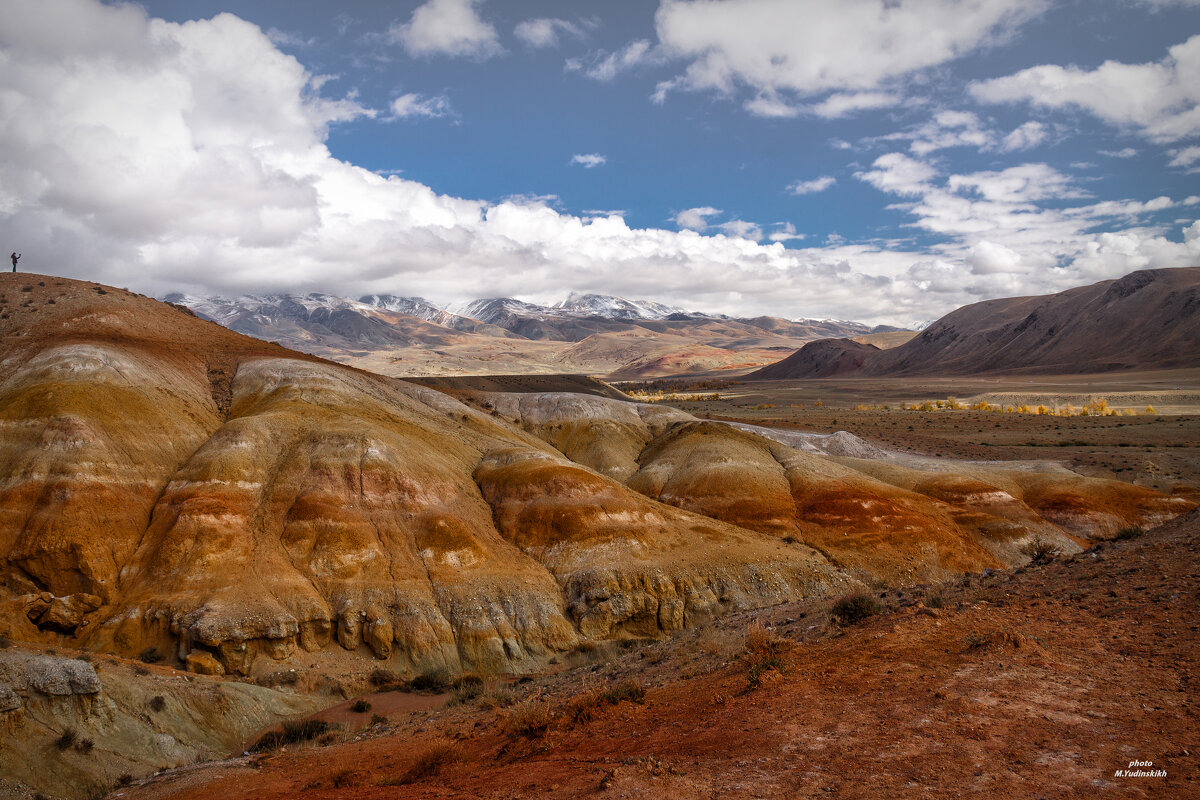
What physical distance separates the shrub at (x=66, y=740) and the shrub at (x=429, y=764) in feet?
42.1

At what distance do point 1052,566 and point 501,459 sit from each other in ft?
126

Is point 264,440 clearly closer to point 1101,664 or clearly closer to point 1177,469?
point 1101,664

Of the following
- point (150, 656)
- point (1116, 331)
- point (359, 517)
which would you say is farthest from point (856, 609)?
point (1116, 331)

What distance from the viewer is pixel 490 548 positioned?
39469 millimetres

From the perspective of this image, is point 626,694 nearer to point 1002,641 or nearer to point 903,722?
point 903,722

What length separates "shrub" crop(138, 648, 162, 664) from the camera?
90.6 feet

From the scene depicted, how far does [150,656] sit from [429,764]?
22.2m

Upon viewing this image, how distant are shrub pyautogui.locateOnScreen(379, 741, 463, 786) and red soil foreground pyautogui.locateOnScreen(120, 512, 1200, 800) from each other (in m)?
0.17

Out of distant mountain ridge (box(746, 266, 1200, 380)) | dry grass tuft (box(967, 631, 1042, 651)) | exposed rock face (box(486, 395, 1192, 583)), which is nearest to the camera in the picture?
dry grass tuft (box(967, 631, 1042, 651))

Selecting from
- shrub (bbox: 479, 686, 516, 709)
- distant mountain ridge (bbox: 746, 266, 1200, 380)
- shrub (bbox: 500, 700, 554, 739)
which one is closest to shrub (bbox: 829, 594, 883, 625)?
shrub (bbox: 500, 700, 554, 739)

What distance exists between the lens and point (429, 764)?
12938 mm

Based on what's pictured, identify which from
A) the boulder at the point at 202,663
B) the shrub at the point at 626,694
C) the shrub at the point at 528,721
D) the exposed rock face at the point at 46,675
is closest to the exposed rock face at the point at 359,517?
the boulder at the point at 202,663

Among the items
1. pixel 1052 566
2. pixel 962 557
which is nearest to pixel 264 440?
pixel 1052 566

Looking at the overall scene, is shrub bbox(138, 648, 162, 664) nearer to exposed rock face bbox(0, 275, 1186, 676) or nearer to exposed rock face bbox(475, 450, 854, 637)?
exposed rock face bbox(0, 275, 1186, 676)
